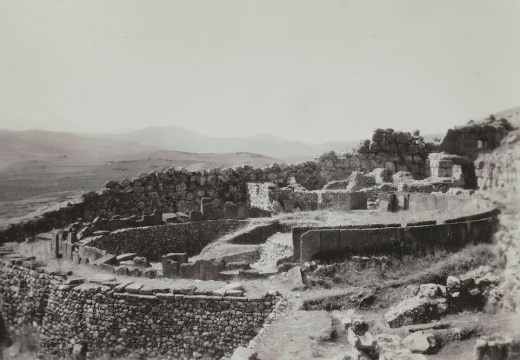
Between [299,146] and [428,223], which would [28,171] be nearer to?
[428,223]

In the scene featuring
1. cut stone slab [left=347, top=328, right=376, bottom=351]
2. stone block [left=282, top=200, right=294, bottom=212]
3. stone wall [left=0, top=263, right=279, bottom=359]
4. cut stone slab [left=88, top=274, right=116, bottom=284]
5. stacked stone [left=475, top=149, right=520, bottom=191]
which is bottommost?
stone wall [left=0, top=263, right=279, bottom=359]

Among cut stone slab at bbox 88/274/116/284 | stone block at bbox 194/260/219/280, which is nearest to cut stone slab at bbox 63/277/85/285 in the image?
cut stone slab at bbox 88/274/116/284

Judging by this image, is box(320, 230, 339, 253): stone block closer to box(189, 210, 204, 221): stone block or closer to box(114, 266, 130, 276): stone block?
box(114, 266, 130, 276): stone block

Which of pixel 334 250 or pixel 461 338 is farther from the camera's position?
pixel 334 250

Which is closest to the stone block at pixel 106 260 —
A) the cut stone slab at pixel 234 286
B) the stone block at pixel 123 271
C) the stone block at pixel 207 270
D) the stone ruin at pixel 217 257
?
the stone ruin at pixel 217 257

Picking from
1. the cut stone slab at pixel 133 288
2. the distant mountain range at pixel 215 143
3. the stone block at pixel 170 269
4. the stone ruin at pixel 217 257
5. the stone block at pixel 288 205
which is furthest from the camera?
the distant mountain range at pixel 215 143

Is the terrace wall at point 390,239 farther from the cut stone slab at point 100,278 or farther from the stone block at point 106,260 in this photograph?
the stone block at point 106,260

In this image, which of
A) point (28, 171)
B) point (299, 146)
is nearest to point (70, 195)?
point (28, 171)
